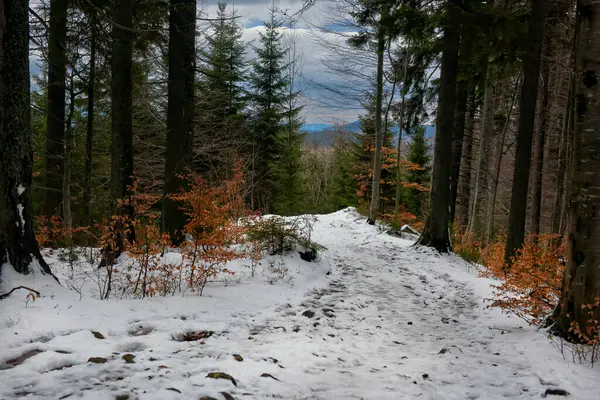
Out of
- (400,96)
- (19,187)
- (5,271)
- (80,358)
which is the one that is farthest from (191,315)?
(400,96)

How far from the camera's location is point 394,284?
666cm

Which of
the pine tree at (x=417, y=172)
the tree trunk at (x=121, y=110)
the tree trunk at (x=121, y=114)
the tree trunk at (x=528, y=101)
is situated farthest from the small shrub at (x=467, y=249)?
the pine tree at (x=417, y=172)

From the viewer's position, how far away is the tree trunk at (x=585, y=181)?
3.57m

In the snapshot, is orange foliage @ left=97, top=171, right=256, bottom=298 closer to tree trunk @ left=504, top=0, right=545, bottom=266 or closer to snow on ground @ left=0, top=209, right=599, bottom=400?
snow on ground @ left=0, top=209, right=599, bottom=400

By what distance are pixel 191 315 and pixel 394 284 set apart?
158 inches

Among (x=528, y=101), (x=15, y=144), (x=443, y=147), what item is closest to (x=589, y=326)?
(x=528, y=101)

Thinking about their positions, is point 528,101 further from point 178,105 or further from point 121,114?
point 121,114

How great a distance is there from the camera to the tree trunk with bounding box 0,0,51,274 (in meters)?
3.67

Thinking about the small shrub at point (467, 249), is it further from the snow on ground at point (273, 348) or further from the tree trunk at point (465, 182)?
the snow on ground at point (273, 348)

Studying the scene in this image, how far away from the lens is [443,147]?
9430 mm

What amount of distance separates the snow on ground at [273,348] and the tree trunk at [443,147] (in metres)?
3.97

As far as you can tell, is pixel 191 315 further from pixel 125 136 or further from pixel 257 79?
pixel 257 79

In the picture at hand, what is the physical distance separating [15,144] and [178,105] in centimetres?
426

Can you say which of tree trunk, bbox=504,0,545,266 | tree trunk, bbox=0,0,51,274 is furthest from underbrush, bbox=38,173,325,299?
tree trunk, bbox=504,0,545,266
